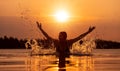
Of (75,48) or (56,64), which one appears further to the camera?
(75,48)

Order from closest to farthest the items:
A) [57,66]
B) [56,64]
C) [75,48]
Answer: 1. [57,66]
2. [56,64]
3. [75,48]

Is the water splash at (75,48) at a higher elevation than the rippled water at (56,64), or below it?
higher

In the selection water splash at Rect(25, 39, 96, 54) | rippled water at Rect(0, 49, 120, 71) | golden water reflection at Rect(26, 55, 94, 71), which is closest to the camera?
golden water reflection at Rect(26, 55, 94, 71)

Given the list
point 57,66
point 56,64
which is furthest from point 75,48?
point 57,66

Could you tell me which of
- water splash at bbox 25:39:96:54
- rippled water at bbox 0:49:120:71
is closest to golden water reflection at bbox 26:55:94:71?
rippled water at bbox 0:49:120:71

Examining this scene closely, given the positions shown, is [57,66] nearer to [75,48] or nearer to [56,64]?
[56,64]

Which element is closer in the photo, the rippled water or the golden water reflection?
the golden water reflection

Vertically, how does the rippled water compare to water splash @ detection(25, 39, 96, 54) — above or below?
below

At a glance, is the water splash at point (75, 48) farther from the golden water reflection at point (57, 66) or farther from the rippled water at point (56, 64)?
the golden water reflection at point (57, 66)

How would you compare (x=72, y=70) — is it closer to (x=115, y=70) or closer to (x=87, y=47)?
(x=115, y=70)

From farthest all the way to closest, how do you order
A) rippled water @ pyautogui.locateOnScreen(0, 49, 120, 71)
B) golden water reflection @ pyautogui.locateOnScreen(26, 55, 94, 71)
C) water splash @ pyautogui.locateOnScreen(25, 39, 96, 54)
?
water splash @ pyautogui.locateOnScreen(25, 39, 96, 54) < rippled water @ pyautogui.locateOnScreen(0, 49, 120, 71) < golden water reflection @ pyautogui.locateOnScreen(26, 55, 94, 71)

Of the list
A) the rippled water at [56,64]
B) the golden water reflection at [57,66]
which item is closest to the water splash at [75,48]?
the rippled water at [56,64]

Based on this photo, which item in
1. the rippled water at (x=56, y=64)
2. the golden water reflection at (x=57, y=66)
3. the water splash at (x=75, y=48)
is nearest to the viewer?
the golden water reflection at (x=57, y=66)

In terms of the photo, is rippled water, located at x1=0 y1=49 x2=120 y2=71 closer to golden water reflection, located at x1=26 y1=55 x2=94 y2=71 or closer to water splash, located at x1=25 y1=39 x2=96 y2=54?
golden water reflection, located at x1=26 y1=55 x2=94 y2=71
